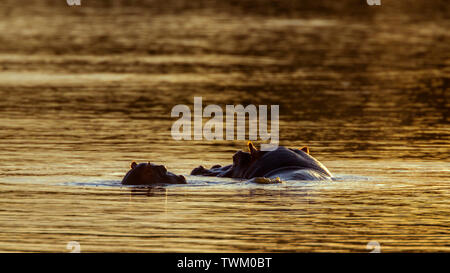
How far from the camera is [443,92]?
37.8m

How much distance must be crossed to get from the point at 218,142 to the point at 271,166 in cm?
495

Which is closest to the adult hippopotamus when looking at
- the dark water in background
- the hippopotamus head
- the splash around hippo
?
the splash around hippo

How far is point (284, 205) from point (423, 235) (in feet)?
9.26

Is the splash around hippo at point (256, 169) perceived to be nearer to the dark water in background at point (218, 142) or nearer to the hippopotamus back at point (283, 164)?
the hippopotamus back at point (283, 164)

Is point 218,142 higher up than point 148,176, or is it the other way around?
point 218,142

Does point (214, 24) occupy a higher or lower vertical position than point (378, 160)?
higher

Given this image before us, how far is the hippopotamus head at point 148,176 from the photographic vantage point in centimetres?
2120

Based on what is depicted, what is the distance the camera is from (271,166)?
22.1m

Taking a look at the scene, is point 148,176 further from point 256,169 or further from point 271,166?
point 271,166

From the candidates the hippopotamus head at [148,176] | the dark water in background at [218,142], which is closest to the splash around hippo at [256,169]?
the hippopotamus head at [148,176]

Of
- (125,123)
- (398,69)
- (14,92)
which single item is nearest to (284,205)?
(125,123)

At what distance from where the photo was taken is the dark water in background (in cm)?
1708

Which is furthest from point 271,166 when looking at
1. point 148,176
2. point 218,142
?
point 218,142
